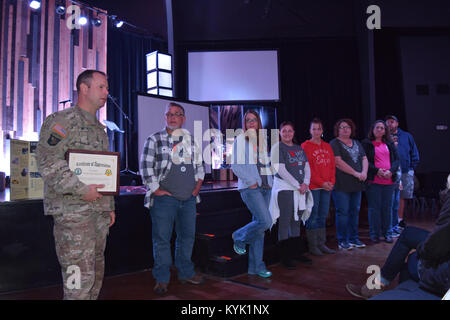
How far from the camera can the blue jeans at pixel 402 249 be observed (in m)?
1.82

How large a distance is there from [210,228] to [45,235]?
1.59 metres

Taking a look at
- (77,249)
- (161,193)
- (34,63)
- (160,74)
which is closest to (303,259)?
(161,193)

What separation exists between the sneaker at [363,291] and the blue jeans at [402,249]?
0.60ft

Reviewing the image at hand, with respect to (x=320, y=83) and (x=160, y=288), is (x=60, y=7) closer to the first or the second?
(x=320, y=83)

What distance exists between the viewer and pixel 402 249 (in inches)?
73.6

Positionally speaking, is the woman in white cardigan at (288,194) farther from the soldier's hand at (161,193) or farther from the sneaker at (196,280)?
the soldier's hand at (161,193)

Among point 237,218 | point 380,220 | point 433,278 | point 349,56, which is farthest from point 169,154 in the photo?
point 349,56

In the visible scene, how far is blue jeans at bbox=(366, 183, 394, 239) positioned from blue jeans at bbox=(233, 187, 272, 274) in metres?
1.73

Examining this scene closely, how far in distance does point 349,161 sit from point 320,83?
3.38 metres

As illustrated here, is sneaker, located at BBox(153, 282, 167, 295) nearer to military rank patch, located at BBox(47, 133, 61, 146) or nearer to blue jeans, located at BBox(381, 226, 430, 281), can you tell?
military rank patch, located at BBox(47, 133, 61, 146)

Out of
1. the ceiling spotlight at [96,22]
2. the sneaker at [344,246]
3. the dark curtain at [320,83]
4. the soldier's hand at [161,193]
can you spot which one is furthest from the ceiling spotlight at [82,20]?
the sneaker at [344,246]

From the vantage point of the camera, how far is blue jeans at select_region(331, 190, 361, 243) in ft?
11.7

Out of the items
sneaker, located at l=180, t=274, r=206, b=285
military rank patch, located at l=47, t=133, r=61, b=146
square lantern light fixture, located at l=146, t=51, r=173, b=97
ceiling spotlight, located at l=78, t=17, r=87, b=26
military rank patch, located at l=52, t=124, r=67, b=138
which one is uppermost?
ceiling spotlight, located at l=78, t=17, r=87, b=26

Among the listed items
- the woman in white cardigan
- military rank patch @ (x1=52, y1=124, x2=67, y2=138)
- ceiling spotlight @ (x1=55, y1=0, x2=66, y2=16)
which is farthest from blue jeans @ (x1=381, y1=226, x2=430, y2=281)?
ceiling spotlight @ (x1=55, y1=0, x2=66, y2=16)
